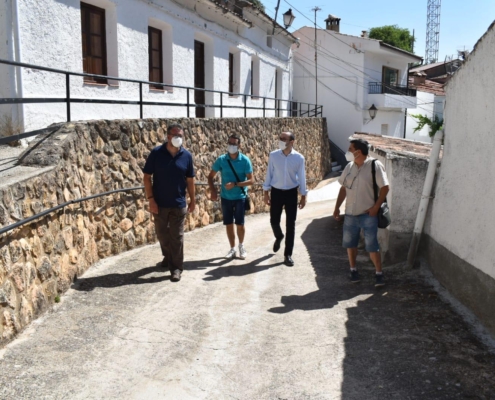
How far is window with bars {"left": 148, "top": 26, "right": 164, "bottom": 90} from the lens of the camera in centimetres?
1278

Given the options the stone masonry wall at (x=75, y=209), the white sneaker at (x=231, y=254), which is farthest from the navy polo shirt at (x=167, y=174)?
the white sneaker at (x=231, y=254)

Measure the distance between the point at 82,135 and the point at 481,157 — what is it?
14.8ft

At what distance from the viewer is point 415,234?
675 cm

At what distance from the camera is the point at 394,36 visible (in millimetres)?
51625

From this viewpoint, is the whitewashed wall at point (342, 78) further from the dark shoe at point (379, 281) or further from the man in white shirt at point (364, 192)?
the dark shoe at point (379, 281)

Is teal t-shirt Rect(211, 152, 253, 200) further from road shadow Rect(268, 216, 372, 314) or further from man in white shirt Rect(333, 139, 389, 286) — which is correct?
man in white shirt Rect(333, 139, 389, 286)

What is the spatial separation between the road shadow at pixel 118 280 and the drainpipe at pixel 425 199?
2994 mm

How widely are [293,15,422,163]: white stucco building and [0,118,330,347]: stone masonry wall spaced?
19.7 metres

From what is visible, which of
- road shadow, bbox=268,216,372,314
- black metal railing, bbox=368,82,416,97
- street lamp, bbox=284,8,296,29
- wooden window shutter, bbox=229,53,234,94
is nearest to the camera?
road shadow, bbox=268,216,372,314

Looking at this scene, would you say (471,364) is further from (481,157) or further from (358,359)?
(481,157)

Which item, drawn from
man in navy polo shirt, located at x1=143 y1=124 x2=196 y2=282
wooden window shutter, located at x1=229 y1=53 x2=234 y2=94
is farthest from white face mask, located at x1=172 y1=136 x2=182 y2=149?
wooden window shutter, located at x1=229 y1=53 x2=234 y2=94

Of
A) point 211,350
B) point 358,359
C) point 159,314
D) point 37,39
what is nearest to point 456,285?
point 358,359

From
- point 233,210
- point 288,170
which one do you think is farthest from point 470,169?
point 233,210

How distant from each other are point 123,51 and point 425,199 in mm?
7019
